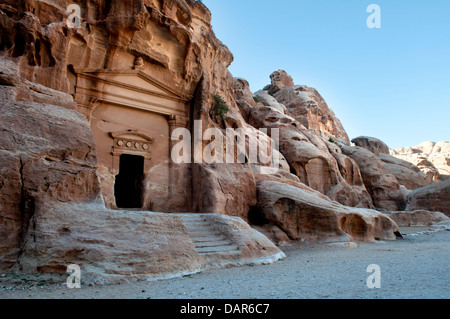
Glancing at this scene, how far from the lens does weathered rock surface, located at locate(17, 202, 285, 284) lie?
14.8 feet

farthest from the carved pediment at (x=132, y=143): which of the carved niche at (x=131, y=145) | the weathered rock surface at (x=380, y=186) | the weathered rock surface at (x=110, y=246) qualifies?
the weathered rock surface at (x=380, y=186)

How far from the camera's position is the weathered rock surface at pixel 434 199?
21.5 m

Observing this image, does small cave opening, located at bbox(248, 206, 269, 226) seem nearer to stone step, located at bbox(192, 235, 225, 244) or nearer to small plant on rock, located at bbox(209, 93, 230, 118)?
stone step, located at bbox(192, 235, 225, 244)

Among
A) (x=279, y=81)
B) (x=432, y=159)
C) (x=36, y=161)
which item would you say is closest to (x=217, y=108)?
(x=36, y=161)

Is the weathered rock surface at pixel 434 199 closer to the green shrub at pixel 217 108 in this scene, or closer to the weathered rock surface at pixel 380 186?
the weathered rock surface at pixel 380 186

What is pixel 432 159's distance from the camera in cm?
4747

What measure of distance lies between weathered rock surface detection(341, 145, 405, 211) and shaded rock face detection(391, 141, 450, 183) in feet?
38.1

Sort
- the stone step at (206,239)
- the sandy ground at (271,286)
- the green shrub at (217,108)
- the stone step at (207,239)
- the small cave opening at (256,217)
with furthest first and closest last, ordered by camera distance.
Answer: the green shrub at (217,108), the small cave opening at (256,217), the stone step at (207,239), the stone step at (206,239), the sandy ground at (271,286)

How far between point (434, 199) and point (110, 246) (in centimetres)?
2430

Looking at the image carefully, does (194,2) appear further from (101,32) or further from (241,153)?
(241,153)

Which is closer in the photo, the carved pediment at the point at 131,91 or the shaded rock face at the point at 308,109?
the carved pediment at the point at 131,91

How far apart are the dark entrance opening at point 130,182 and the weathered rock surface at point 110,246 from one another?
5.51 metres

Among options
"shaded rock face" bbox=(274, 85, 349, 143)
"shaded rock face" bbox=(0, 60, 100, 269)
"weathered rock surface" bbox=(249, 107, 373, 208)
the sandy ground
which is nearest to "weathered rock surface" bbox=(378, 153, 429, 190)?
"shaded rock face" bbox=(274, 85, 349, 143)
